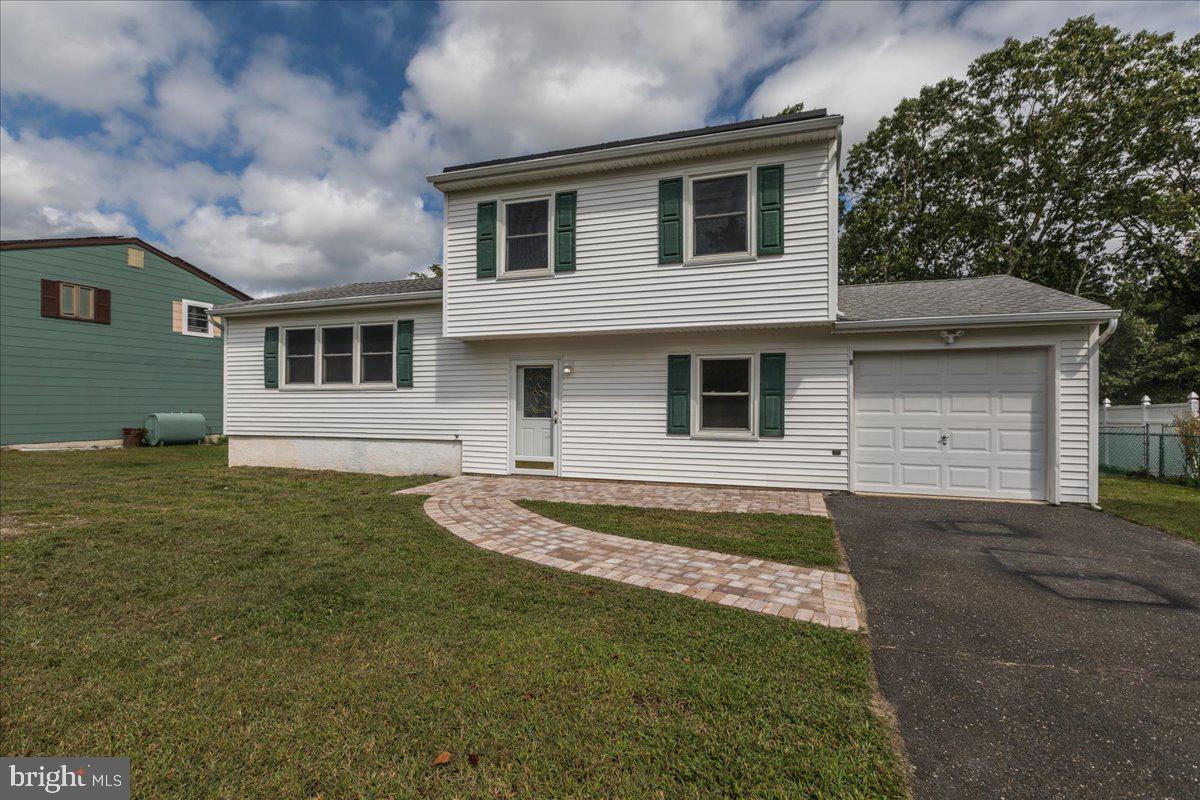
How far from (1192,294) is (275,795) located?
1076 inches

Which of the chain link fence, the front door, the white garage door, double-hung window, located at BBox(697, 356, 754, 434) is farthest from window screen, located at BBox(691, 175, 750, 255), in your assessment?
the chain link fence

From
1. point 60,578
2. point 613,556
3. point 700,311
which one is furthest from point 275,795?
point 700,311

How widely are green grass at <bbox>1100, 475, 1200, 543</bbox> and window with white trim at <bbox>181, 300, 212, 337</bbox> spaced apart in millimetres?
23474

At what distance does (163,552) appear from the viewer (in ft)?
15.3

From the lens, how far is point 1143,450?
34.1 ft

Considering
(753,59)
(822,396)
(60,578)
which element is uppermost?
(753,59)

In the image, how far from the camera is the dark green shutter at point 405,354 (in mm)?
9773

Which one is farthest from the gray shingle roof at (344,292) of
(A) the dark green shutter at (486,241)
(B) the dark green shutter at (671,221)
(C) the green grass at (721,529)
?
(C) the green grass at (721,529)

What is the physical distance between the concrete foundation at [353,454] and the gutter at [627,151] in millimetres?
4984

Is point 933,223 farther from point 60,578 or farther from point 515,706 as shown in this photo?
point 60,578

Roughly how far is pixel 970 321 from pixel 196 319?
22188 millimetres

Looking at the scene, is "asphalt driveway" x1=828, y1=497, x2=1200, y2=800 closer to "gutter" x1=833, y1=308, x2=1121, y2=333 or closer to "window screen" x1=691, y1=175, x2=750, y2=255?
"gutter" x1=833, y1=308, x2=1121, y2=333

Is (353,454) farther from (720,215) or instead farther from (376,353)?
(720,215)

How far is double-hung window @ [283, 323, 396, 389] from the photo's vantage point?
33.1 ft
